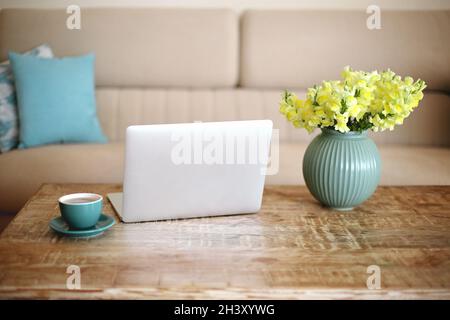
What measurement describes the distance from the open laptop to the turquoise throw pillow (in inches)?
47.5

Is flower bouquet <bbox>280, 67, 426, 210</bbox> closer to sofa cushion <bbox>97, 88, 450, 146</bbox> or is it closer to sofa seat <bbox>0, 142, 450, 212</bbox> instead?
sofa seat <bbox>0, 142, 450, 212</bbox>

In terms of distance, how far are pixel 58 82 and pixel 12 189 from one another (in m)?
0.53

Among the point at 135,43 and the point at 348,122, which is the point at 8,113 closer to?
the point at 135,43

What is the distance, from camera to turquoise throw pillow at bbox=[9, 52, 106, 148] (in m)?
2.46

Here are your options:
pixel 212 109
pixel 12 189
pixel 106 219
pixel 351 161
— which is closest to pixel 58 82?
pixel 12 189

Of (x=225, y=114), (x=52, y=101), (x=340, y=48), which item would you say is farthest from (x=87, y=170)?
(x=340, y=48)

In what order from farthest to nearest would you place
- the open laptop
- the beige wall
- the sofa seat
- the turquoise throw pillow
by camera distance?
the beige wall < the turquoise throw pillow < the sofa seat < the open laptop

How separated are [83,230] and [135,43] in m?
1.66

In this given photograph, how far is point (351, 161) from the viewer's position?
1417 mm

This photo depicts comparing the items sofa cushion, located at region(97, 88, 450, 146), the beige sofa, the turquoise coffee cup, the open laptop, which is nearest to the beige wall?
the beige sofa

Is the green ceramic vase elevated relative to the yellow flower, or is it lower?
lower

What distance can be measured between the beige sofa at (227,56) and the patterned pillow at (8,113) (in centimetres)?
26

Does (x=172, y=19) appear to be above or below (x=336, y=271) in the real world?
above
